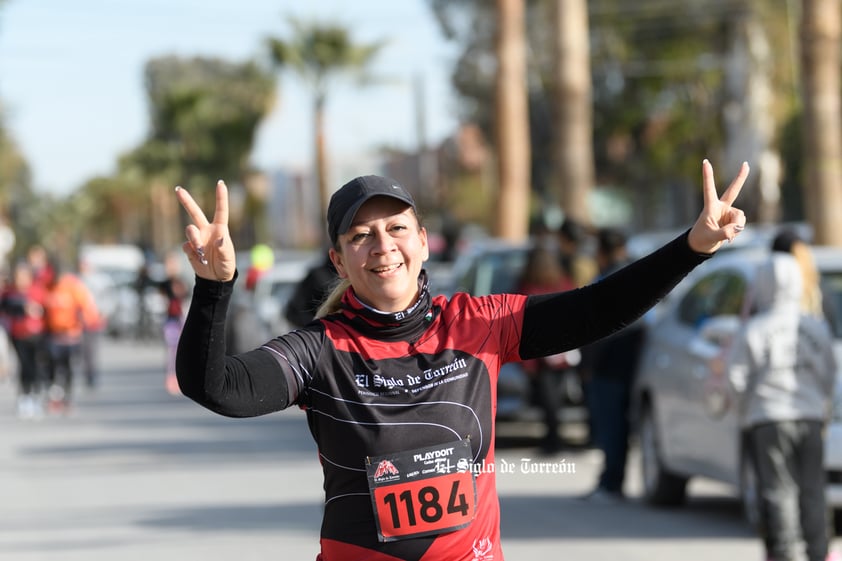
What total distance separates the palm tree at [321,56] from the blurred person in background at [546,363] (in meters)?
34.6

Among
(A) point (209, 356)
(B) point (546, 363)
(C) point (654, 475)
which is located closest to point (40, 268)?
(B) point (546, 363)

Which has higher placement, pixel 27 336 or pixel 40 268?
pixel 40 268

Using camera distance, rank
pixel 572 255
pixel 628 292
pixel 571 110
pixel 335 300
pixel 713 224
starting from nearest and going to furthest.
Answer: pixel 713 224 → pixel 628 292 → pixel 335 300 → pixel 572 255 → pixel 571 110

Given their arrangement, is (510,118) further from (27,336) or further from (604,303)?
(604,303)

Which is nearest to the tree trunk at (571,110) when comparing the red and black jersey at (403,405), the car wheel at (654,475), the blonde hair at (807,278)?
the car wheel at (654,475)

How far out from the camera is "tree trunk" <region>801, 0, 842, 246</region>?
17234 mm

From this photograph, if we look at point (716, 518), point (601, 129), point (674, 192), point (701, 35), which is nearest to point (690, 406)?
point (716, 518)

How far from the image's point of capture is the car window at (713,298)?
36.9ft

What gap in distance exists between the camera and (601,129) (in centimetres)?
5794

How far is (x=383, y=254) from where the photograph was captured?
13.8ft

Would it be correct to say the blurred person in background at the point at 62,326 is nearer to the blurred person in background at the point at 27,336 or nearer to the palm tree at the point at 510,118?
the blurred person in background at the point at 27,336

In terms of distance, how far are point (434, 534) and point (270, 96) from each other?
67029 millimetres

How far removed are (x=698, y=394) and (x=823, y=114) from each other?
6.93 metres

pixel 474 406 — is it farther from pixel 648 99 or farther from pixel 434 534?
pixel 648 99
